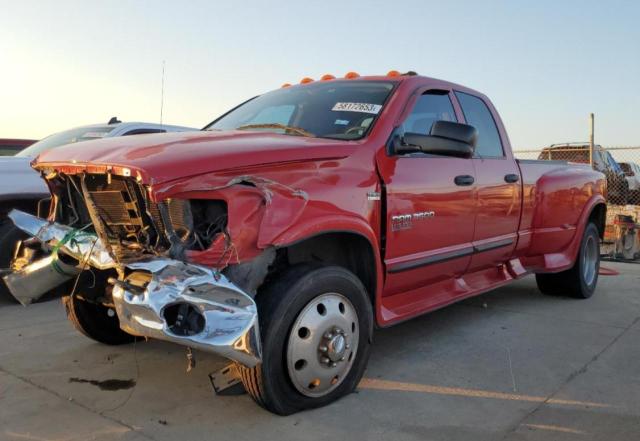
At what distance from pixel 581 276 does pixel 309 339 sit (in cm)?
401

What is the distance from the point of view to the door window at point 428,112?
4.06m

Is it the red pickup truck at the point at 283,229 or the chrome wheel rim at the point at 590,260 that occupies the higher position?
the red pickup truck at the point at 283,229

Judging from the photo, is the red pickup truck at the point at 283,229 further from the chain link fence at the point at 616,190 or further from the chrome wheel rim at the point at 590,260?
the chain link fence at the point at 616,190

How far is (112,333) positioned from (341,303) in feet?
6.25

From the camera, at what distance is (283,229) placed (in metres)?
2.82

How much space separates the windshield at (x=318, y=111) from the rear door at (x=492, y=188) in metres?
1.00

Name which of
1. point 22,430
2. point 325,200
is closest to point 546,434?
point 325,200

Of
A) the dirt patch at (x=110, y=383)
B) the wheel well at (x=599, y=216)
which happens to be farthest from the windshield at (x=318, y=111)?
the wheel well at (x=599, y=216)

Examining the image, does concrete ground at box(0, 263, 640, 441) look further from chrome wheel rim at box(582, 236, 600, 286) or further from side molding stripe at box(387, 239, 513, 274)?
chrome wheel rim at box(582, 236, 600, 286)

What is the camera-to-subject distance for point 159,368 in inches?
148

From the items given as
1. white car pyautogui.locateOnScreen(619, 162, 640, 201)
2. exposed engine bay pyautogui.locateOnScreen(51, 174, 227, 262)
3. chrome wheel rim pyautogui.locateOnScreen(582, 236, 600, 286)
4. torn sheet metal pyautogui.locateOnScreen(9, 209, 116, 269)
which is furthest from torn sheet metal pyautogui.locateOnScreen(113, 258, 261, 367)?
white car pyautogui.locateOnScreen(619, 162, 640, 201)

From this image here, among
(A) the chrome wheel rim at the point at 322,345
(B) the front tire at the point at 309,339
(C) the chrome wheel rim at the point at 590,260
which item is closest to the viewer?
(B) the front tire at the point at 309,339

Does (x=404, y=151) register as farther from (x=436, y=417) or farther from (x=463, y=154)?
(x=436, y=417)

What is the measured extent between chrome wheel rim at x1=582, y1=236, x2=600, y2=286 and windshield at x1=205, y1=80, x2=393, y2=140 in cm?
340
